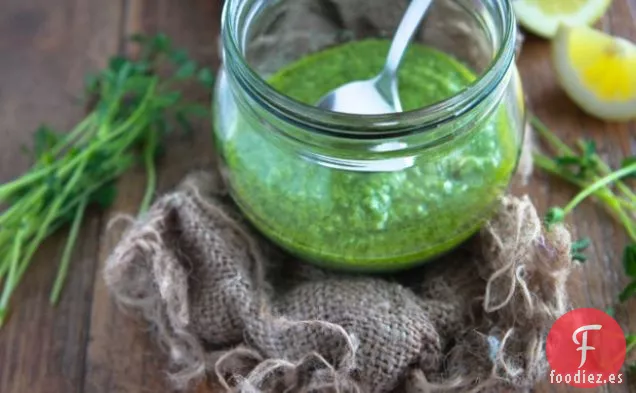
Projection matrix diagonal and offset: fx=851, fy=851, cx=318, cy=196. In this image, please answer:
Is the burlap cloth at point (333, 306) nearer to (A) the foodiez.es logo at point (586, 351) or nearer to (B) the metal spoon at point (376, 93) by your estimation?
(A) the foodiez.es logo at point (586, 351)

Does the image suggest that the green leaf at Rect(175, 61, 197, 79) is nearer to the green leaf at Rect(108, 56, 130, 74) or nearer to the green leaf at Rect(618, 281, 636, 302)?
the green leaf at Rect(108, 56, 130, 74)

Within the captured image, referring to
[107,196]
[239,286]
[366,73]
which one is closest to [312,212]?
[239,286]

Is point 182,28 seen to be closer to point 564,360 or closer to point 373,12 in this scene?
point 373,12

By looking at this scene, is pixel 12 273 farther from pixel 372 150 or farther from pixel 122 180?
pixel 372 150

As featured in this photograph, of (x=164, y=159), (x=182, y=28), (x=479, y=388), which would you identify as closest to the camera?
(x=479, y=388)

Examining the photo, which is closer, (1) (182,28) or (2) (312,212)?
(2) (312,212)

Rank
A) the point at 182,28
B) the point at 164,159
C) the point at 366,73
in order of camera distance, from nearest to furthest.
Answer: the point at 366,73
the point at 164,159
the point at 182,28
